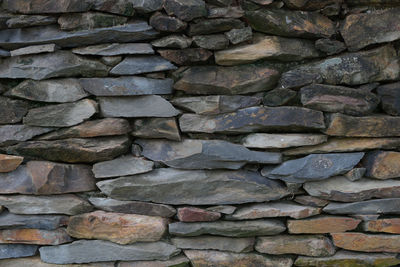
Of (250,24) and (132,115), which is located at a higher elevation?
(250,24)

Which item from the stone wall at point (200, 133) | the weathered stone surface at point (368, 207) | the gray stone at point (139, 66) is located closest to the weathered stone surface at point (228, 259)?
the stone wall at point (200, 133)

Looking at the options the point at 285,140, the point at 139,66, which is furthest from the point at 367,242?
the point at 139,66

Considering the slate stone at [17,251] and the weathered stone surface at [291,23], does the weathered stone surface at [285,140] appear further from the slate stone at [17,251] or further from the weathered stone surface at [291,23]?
the slate stone at [17,251]

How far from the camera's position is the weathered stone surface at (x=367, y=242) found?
1925 millimetres

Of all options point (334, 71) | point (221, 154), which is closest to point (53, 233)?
point (221, 154)

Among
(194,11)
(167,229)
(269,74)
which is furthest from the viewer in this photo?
(167,229)

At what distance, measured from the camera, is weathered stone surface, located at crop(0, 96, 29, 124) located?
1.89 metres

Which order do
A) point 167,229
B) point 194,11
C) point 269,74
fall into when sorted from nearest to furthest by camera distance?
1. point 194,11
2. point 269,74
3. point 167,229

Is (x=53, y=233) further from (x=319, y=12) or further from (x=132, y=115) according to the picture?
(x=319, y=12)

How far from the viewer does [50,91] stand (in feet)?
6.13

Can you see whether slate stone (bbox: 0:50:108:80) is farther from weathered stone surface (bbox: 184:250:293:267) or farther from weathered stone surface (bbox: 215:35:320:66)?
weathered stone surface (bbox: 184:250:293:267)

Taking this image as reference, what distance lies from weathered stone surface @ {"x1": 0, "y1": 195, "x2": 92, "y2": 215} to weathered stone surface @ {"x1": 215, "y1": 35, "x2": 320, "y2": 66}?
1129 millimetres

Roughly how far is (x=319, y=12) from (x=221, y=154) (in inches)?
36.2

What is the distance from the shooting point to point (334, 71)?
182cm
